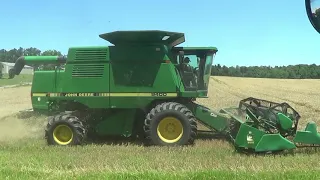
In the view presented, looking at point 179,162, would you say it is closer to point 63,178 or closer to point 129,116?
point 63,178

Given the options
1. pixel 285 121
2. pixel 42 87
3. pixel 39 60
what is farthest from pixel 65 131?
pixel 285 121

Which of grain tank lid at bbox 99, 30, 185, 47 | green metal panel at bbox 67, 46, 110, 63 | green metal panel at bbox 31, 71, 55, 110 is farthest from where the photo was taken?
green metal panel at bbox 31, 71, 55, 110

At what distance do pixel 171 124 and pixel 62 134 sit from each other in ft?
8.22

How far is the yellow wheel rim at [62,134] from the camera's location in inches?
359

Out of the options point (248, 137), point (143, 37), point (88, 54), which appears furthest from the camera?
point (88, 54)

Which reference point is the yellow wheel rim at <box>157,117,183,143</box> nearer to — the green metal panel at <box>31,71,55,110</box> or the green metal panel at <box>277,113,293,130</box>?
the green metal panel at <box>277,113,293,130</box>

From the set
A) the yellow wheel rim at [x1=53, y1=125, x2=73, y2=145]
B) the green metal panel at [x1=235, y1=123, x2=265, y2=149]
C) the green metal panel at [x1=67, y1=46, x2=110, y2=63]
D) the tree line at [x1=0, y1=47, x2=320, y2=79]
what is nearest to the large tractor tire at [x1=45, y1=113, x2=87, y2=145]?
the yellow wheel rim at [x1=53, y1=125, x2=73, y2=145]

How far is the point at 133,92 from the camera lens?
30.9ft

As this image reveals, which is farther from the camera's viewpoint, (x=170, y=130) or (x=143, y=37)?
(x=143, y=37)

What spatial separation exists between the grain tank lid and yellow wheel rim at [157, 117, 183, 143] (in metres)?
1.87

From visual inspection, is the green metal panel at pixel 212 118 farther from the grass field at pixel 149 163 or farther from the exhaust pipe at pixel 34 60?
the exhaust pipe at pixel 34 60

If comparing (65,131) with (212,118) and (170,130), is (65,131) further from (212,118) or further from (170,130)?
(212,118)

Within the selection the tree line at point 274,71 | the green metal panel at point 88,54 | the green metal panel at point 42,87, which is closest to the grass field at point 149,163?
the green metal panel at point 42,87

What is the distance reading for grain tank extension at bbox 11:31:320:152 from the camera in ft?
29.4
